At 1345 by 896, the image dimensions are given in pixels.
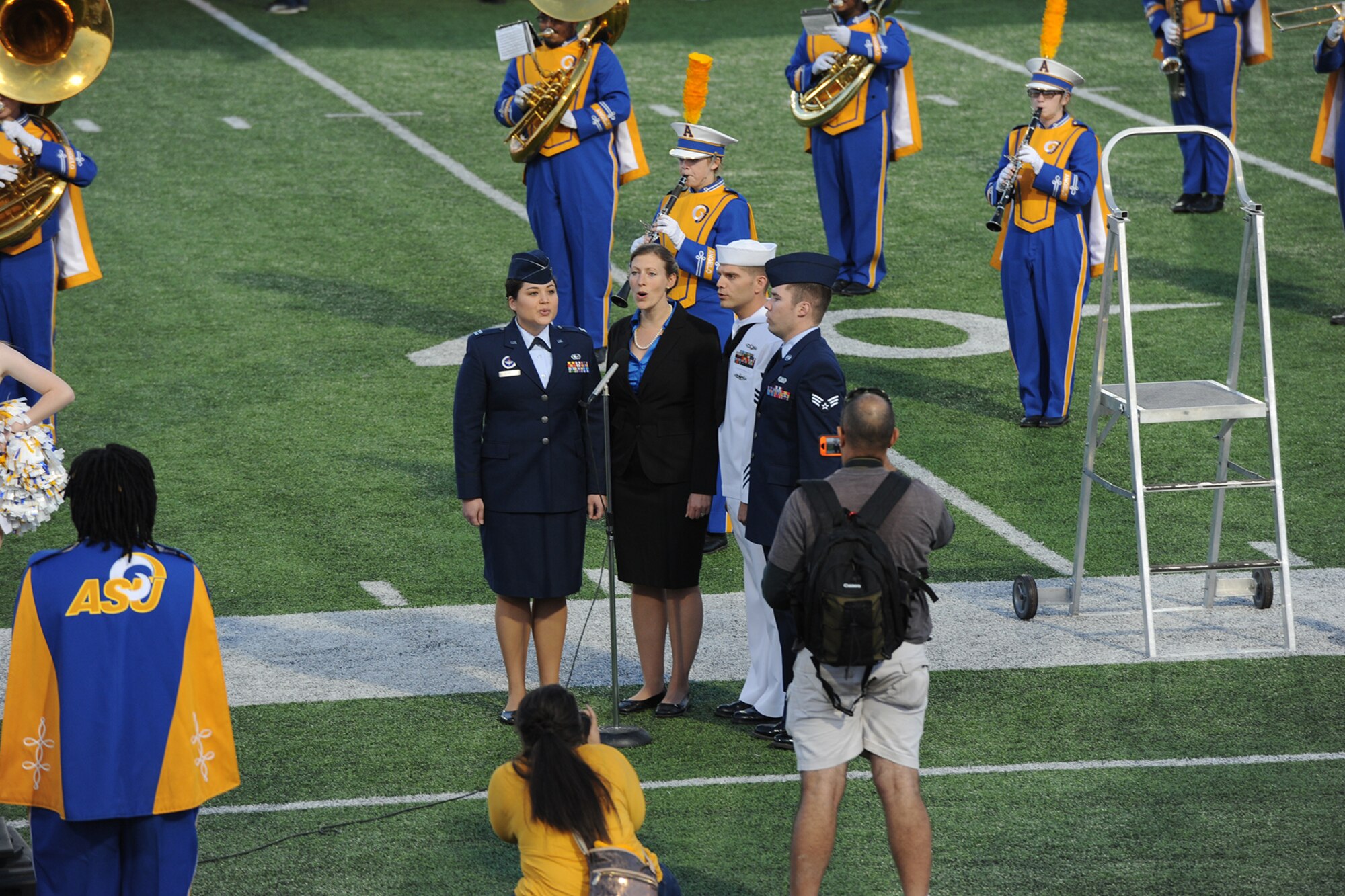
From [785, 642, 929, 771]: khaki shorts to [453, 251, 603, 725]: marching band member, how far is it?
1.80 metres

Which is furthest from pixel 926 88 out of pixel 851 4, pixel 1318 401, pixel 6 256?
pixel 6 256

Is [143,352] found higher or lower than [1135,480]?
lower

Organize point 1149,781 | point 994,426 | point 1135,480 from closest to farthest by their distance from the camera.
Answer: point 1149,781 < point 1135,480 < point 994,426

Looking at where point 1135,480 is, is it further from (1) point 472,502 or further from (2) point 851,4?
(2) point 851,4

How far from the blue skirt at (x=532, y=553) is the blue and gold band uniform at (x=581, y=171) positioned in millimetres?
4250

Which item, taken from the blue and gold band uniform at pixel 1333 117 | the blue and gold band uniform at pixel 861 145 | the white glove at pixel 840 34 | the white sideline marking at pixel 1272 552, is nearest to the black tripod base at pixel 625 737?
the white sideline marking at pixel 1272 552

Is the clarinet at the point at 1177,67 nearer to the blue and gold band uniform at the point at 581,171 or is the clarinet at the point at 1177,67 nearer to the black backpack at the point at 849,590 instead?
the blue and gold band uniform at the point at 581,171

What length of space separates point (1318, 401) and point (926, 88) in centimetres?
864

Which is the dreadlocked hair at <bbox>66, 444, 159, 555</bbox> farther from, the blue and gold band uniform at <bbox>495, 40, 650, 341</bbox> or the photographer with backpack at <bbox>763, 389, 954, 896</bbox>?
the blue and gold band uniform at <bbox>495, 40, 650, 341</bbox>

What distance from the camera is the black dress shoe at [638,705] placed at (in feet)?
24.1

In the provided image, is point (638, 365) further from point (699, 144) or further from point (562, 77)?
point (562, 77)

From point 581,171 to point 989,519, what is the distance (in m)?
3.41

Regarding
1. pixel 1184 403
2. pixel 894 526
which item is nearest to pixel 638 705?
pixel 894 526

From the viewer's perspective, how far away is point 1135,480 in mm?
7723
